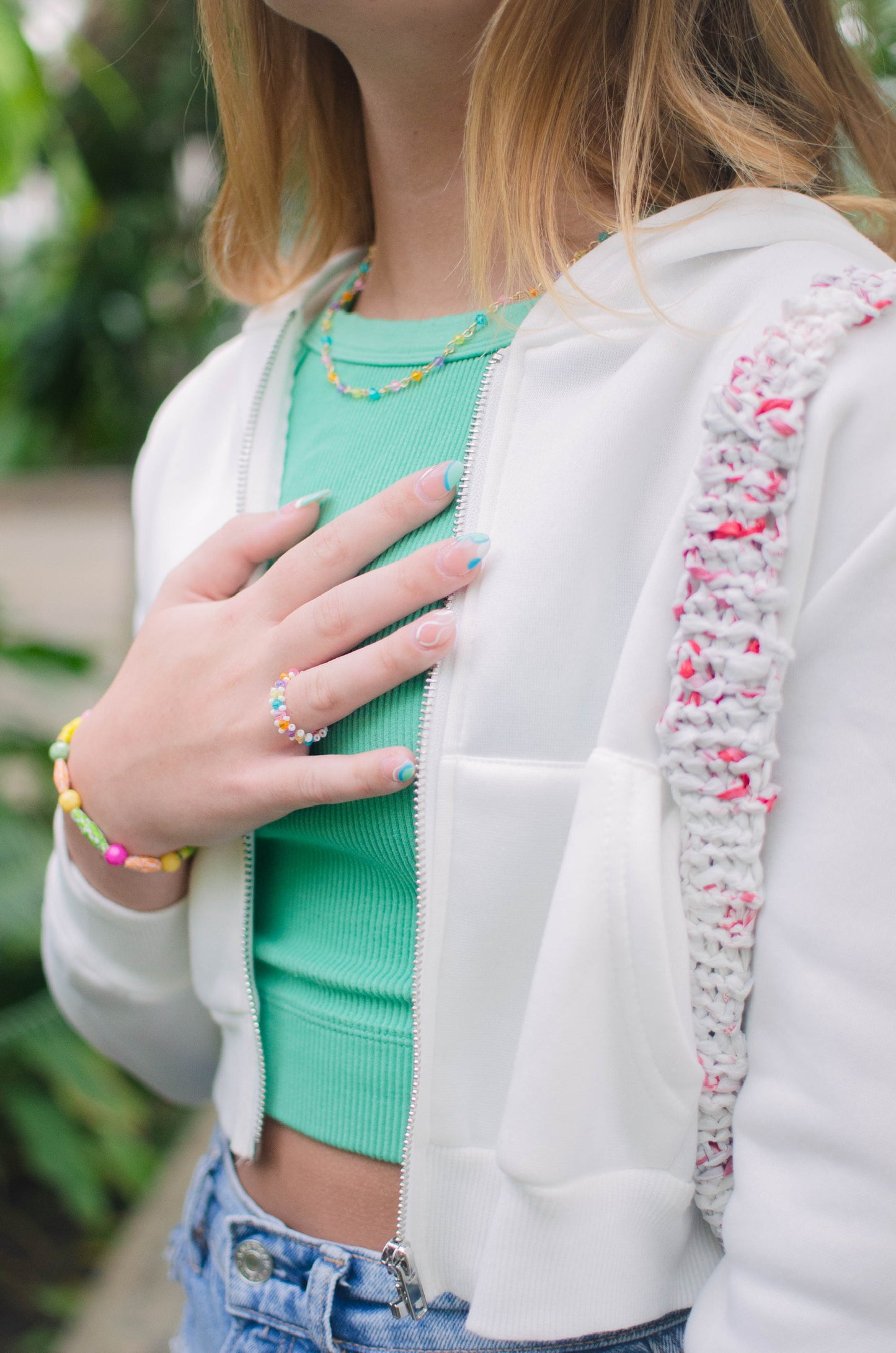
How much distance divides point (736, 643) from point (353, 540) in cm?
37

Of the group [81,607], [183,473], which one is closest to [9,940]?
[183,473]

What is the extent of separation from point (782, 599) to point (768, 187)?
1.29 ft

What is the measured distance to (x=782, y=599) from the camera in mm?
679

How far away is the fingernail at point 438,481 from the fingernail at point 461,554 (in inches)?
2.9

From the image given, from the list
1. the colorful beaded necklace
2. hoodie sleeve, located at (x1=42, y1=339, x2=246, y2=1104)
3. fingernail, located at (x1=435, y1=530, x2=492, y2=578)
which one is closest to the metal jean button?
hoodie sleeve, located at (x1=42, y1=339, x2=246, y2=1104)

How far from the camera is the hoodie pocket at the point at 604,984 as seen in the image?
72 centimetres

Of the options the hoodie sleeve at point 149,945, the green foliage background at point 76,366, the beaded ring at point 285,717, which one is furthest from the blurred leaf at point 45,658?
the beaded ring at point 285,717

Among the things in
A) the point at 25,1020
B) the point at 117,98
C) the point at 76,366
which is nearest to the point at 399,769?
the point at 25,1020

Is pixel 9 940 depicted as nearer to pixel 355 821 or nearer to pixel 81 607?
pixel 355 821

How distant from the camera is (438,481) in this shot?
2.89 feet

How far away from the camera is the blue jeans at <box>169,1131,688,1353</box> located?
85 cm

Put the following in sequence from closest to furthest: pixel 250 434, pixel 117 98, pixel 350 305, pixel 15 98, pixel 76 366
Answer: pixel 250 434 → pixel 350 305 → pixel 15 98 → pixel 117 98 → pixel 76 366

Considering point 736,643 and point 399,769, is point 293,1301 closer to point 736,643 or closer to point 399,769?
point 399,769

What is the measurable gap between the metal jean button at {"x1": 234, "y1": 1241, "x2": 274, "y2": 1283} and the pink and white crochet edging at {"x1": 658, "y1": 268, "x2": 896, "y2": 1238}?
1.58ft
